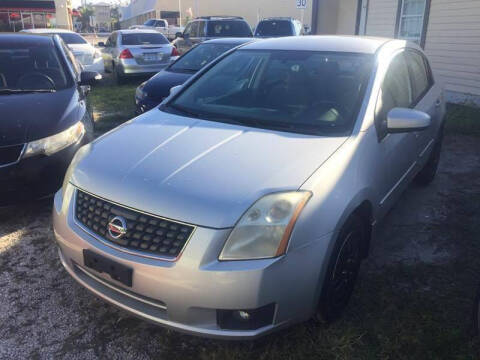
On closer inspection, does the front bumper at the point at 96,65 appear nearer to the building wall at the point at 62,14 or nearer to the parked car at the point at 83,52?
the parked car at the point at 83,52

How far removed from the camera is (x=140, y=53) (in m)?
12.0

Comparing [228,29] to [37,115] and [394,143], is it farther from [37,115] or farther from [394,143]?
[394,143]

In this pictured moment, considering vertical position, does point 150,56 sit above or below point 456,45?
below

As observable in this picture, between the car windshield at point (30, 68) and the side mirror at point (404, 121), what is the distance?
357 cm

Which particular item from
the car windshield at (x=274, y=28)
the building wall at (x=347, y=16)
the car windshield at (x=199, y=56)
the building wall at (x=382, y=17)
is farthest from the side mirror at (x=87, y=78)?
the car windshield at (x=274, y=28)

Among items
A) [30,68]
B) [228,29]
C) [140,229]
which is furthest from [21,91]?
[228,29]

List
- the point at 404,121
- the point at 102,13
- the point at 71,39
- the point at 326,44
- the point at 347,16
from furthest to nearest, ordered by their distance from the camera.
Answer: the point at 102,13 < the point at 347,16 < the point at 71,39 < the point at 326,44 < the point at 404,121

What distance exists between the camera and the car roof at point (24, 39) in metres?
5.12

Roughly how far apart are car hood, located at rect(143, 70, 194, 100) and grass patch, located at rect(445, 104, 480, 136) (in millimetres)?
4683

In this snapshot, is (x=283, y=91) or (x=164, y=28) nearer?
(x=283, y=91)

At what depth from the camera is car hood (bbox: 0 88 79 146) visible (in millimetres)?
3703

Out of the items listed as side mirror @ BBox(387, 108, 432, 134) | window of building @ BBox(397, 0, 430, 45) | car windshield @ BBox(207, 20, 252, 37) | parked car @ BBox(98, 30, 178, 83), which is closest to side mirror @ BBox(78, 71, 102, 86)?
side mirror @ BBox(387, 108, 432, 134)

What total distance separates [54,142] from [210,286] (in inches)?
98.6

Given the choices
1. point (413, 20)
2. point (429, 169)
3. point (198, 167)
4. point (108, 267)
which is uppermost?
point (413, 20)
